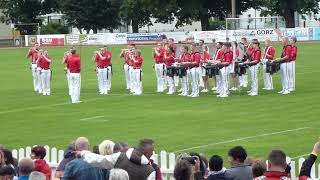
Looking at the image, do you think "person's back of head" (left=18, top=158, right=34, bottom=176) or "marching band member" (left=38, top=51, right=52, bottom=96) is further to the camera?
"marching band member" (left=38, top=51, right=52, bottom=96)

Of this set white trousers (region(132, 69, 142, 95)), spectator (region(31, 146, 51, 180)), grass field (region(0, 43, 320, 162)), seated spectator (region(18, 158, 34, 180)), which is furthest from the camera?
white trousers (region(132, 69, 142, 95))

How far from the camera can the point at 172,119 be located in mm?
29562

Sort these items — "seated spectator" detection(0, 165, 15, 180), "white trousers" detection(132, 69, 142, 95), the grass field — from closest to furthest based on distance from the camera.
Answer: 1. "seated spectator" detection(0, 165, 15, 180)
2. the grass field
3. "white trousers" detection(132, 69, 142, 95)

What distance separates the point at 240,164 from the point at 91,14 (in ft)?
295

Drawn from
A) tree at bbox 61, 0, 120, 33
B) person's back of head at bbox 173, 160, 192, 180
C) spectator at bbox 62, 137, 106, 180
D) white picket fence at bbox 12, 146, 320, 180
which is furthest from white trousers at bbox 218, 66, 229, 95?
tree at bbox 61, 0, 120, 33

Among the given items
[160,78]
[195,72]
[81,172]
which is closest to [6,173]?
[81,172]

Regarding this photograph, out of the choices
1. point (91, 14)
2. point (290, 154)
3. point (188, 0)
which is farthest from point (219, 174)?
point (91, 14)

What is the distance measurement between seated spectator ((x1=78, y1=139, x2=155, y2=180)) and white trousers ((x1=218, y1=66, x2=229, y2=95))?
23.5 metres

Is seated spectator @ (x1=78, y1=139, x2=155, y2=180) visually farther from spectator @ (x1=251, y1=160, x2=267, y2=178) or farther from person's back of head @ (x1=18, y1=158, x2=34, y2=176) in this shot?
spectator @ (x1=251, y1=160, x2=267, y2=178)

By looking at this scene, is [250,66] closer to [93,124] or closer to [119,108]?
[119,108]

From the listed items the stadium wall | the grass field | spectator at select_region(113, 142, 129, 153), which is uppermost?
the stadium wall

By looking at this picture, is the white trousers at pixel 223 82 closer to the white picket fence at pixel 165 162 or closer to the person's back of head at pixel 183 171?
the white picket fence at pixel 165 162

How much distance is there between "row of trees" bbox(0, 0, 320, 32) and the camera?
3649 inches

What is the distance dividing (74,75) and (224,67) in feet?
19.1
